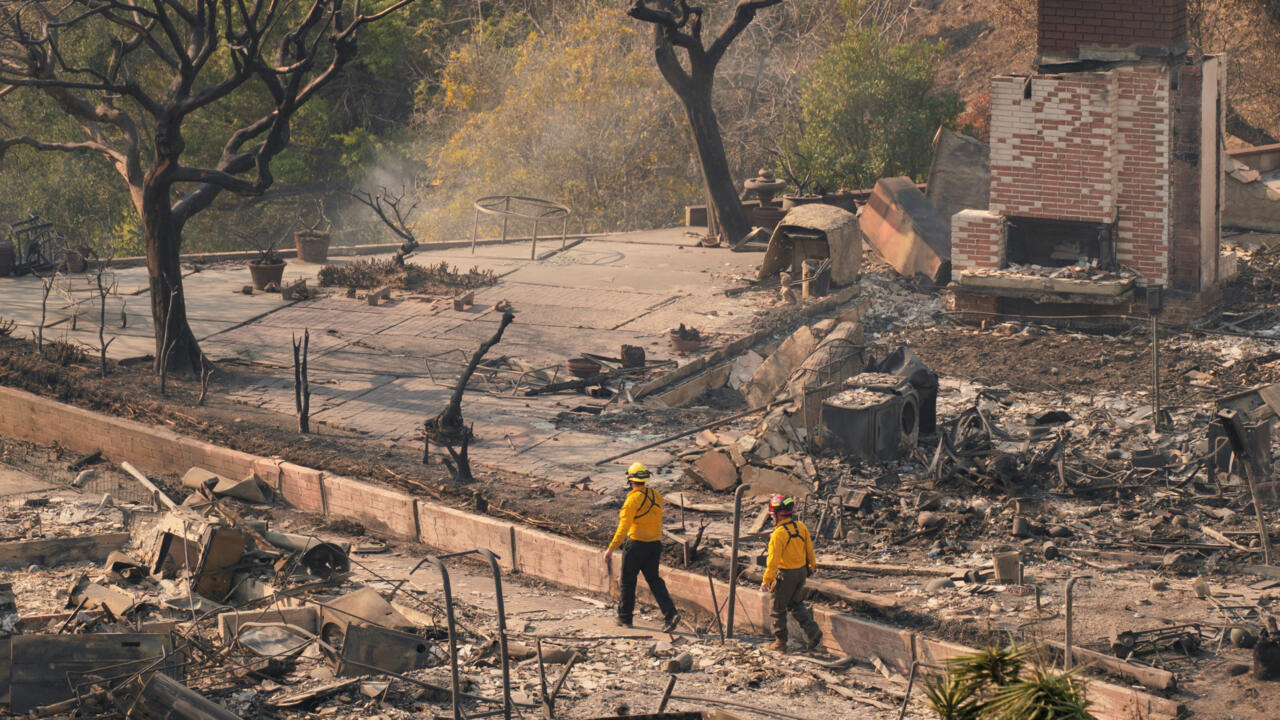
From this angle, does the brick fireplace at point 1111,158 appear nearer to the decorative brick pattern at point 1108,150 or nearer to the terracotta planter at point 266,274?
the decorative brick pattern at point 1108,150

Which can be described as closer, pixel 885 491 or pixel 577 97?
pixel 885 491

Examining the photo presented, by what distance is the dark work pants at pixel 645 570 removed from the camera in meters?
11.1

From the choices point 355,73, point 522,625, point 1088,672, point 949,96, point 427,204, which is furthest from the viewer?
point 355,73

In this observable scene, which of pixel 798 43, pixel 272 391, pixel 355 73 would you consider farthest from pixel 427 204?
pixel 272 391

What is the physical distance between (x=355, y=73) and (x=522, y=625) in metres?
32.8

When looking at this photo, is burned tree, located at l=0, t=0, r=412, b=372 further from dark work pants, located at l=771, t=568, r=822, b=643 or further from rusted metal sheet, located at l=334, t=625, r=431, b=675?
dark work pants, located at l=771, t=568, r=822, b=643

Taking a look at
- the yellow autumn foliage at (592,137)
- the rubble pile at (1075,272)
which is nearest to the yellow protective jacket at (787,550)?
the rubble pile at (1075,272)

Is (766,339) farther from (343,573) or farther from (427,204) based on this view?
(427,204)

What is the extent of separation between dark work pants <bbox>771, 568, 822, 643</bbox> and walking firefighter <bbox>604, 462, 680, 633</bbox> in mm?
1010

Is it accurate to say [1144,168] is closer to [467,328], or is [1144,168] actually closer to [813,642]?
[467,328]

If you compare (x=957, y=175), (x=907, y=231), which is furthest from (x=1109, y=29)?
(x=957, y=175)

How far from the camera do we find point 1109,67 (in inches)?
704

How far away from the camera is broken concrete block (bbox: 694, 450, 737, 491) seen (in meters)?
13.4

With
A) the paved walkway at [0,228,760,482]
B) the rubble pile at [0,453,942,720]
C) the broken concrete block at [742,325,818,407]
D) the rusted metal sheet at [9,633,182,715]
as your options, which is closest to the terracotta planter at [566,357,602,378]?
the paved walkway at [0,228,760,482]
